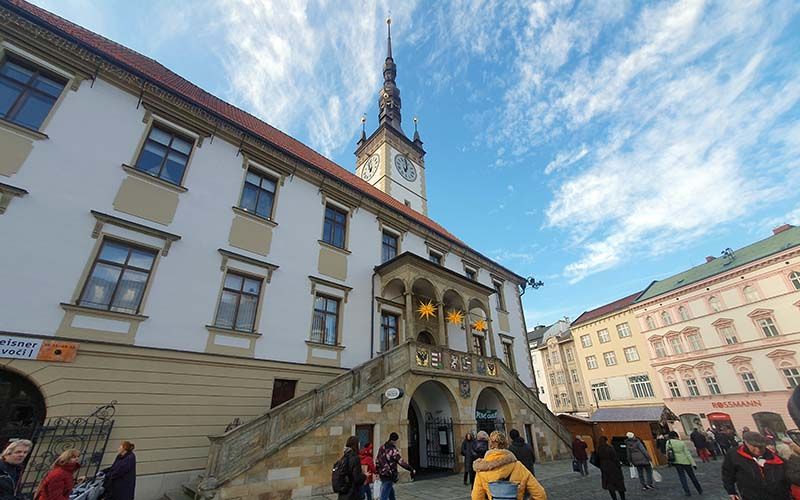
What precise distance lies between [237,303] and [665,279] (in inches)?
1980

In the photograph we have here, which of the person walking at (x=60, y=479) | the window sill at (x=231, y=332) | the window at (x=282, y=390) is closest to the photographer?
the person walking at (x=60, y=479)

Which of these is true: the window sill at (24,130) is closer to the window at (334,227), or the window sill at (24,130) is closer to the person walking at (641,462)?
the window at (334,227)

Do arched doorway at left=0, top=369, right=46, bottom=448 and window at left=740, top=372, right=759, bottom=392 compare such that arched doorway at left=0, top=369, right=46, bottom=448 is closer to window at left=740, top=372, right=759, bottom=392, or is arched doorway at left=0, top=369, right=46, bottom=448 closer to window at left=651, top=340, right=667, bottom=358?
window at left=740, top=372, right=759, bottom=392

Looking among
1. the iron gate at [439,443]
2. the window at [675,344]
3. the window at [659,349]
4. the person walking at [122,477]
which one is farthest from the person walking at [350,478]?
the window at [659,349]

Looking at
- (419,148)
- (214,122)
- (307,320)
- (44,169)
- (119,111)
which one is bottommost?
(307,320)

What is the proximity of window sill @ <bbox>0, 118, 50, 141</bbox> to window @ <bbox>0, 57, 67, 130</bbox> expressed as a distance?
6.8 inches

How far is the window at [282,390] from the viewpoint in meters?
10.9

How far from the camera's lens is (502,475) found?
10.9ft

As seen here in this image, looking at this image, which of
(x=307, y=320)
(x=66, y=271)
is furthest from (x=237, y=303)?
(x=66, y=271)

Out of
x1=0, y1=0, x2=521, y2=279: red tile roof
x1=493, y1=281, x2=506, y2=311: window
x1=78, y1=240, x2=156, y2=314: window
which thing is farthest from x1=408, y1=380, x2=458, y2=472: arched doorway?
x1=78, y1=240, x2=156, y2=314: window

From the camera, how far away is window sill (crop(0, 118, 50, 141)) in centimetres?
856

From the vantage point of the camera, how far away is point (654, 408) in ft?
66.5

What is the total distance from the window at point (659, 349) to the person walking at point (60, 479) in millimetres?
46042

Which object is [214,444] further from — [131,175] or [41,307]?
[131,175]
